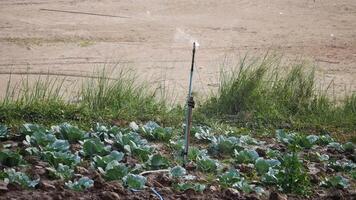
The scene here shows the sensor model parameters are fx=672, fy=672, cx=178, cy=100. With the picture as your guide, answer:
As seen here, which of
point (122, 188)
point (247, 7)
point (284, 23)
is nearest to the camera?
point (122, 188)

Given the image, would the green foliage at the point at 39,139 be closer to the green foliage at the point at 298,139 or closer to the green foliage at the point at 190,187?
the green foliage at the point at 190,187

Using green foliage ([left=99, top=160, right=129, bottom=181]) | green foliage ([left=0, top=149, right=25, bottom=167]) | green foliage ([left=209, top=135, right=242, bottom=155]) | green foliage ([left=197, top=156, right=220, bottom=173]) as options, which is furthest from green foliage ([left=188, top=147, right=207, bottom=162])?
green foliage ([left=0, top=149, right=25, bottom=167])

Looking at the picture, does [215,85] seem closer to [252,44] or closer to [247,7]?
[252,44]

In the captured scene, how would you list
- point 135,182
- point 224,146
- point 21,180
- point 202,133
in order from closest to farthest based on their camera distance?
point 21,180 < point 135,182 < point 224,146 < point 202,133

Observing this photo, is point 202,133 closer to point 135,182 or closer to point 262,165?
point 262,165

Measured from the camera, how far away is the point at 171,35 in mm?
12445

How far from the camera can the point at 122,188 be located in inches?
182

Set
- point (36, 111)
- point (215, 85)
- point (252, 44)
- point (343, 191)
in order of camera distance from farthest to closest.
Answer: point (252, 44) < point (215, 85) < point (36, 111) < point (343, 191)

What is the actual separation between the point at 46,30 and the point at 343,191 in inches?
326

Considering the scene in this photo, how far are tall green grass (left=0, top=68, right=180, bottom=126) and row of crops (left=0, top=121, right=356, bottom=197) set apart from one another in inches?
20.8

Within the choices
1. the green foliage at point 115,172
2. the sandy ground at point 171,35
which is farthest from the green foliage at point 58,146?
the sandy ground at point 171,35

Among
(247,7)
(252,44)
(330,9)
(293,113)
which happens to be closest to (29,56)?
(252,44)

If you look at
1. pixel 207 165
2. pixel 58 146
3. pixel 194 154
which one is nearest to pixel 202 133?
pixel 194 154

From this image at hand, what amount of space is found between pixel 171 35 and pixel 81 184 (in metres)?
8.07
